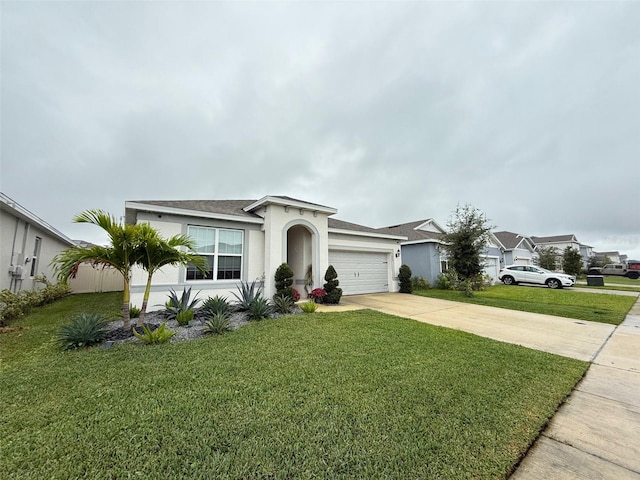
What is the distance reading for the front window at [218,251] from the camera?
941 cm

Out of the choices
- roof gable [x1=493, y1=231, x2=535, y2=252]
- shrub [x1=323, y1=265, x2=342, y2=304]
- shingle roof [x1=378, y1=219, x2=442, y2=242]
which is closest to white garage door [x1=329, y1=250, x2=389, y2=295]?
shrub [x1=323, y1=265, x2=342, y2=304]

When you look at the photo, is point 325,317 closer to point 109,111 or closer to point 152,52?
→ point 152,52

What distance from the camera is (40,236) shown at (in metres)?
12.1

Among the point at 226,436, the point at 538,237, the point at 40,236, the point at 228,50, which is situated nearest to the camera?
the point at 226,436

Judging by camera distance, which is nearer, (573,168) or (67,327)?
(67,327)

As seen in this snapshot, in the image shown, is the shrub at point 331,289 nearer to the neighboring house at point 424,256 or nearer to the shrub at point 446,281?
the neighboring house at point 424,256

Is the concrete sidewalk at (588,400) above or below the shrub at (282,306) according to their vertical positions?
below

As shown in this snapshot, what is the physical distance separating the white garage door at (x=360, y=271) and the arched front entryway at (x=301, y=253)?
1.41 meters

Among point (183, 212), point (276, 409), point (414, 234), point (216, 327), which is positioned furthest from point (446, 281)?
point (276, 409)

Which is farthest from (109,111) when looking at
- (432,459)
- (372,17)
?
(432,459)

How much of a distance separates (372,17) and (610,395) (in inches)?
457

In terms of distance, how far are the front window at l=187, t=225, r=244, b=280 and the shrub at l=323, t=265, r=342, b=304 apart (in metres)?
3.63

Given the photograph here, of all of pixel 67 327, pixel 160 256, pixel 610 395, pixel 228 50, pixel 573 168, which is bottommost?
pixel 610 395

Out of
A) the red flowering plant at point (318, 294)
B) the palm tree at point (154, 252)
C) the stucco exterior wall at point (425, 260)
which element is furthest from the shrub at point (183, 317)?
the stucco exterior wall at point (425, 260)
